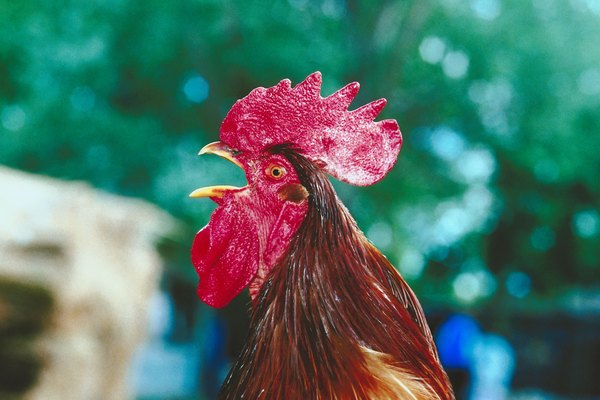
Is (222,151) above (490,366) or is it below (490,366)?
below

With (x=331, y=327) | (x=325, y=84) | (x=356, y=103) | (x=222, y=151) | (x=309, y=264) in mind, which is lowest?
(x=331, y=327)

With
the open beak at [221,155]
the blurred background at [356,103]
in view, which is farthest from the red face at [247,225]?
the blurred background at [356,103]

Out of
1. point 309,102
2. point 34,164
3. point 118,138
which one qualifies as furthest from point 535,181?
point 309,102

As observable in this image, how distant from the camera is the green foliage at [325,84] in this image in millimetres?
8547

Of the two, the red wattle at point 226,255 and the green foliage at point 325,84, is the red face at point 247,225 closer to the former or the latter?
the red wattle at point 226,255

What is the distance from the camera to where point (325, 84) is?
26.1 ft

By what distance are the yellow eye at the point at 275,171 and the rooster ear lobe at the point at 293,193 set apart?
0.10 feet

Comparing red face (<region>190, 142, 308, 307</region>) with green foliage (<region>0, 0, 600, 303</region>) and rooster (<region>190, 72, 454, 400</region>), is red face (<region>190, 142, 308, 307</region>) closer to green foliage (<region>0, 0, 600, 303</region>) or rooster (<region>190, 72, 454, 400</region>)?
rooster (<region>190, 72, 454, 400</region>)

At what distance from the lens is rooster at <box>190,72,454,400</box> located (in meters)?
1.38

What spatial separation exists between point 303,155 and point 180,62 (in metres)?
8.03

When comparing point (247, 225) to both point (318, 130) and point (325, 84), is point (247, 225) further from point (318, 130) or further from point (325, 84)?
point (325, 84)

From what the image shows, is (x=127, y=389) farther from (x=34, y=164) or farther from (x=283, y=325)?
(x=283, y=325)

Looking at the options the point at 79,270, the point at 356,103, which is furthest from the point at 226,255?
the point at 356,103

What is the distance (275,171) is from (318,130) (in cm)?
14
